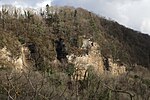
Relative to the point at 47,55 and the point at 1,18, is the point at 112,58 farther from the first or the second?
the point at 1,18

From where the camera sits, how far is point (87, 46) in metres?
147

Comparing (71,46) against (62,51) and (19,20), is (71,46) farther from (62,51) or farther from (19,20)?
(19,20)

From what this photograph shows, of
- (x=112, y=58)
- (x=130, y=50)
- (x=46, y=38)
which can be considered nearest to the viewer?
(x=46, y=38)

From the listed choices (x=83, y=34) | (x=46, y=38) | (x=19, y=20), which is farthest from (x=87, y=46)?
(x=19, y=20)

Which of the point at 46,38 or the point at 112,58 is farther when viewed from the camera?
the point at 112,58

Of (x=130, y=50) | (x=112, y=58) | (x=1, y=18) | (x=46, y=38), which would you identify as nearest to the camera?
(x=1, y=18)

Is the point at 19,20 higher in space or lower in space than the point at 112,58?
higher

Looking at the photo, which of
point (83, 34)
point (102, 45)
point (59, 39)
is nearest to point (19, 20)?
point (59, 39)

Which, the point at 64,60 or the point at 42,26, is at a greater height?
the point at 42,26

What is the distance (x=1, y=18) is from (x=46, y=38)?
1748 cm

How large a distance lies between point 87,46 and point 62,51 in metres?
9.66

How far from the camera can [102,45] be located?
516 feet

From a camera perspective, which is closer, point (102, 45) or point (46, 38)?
point (46, 38)

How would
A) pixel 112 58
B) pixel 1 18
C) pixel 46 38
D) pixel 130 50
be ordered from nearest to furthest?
1. pixel 1 18
2. pixel 46 38
3. pixel 112 58
4. pixel 130 50
